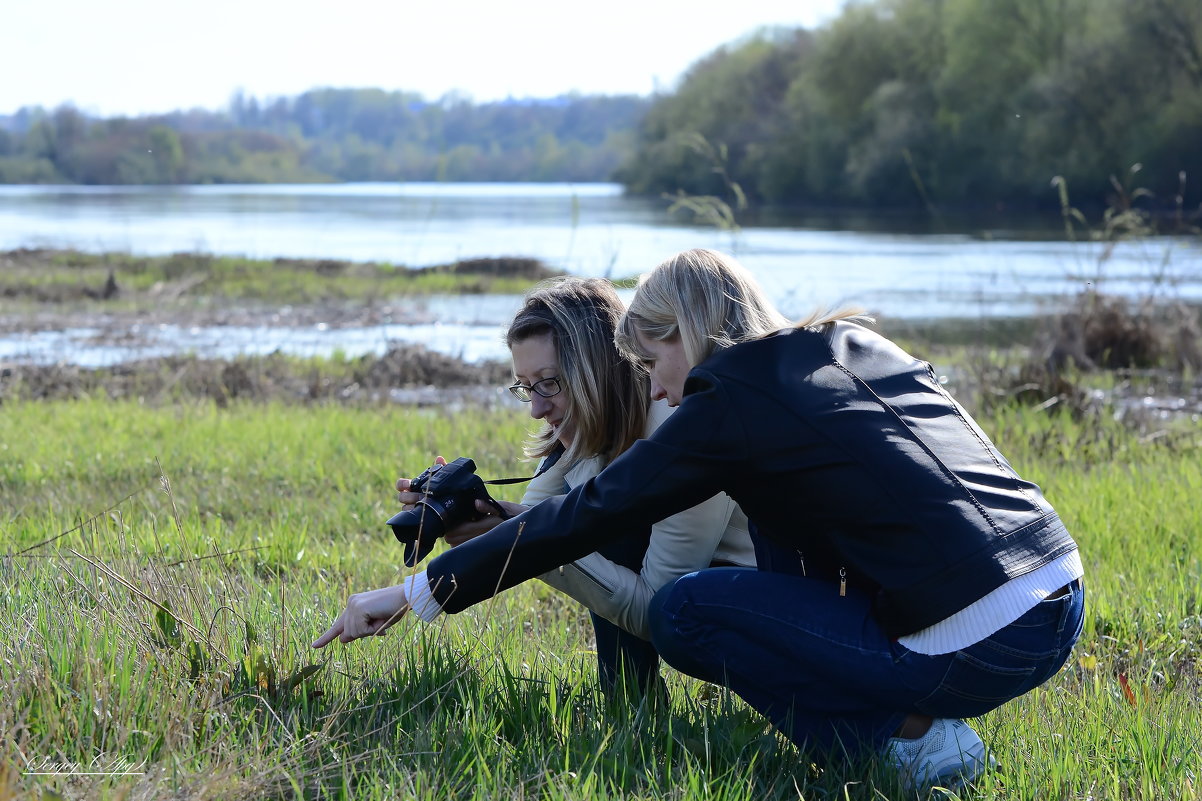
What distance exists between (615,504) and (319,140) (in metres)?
63.1

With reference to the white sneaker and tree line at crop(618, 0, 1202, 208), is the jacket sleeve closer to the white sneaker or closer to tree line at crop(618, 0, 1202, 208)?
the white sneaker

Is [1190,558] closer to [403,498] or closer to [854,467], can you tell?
[854,467]

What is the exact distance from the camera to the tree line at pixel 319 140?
919 inches

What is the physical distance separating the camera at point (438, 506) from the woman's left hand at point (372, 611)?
0.22 meters

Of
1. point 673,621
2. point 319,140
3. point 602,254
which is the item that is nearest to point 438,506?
point 673,621

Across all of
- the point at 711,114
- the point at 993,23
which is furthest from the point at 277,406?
the point at 711,114

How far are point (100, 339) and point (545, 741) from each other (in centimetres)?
1239

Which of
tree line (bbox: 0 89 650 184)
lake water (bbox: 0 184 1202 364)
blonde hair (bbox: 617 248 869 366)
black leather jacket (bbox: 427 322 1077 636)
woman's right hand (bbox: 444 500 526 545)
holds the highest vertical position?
tree line (bbox: 0 89 650 184)

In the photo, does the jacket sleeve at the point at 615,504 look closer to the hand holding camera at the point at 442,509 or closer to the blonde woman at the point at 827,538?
the blonde woman at the point at 827,538

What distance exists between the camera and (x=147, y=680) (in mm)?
2535

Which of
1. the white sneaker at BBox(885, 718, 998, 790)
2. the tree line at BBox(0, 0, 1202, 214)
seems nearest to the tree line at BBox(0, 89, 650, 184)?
the tree line at BBox(0, 0, 1202, 214)

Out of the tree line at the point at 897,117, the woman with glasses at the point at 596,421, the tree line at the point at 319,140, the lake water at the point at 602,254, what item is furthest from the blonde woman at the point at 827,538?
the tree line at the point at 897,117

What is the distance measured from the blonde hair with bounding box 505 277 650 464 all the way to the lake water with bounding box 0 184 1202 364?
1.01 m

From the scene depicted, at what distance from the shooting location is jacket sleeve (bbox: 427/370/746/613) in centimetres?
234
